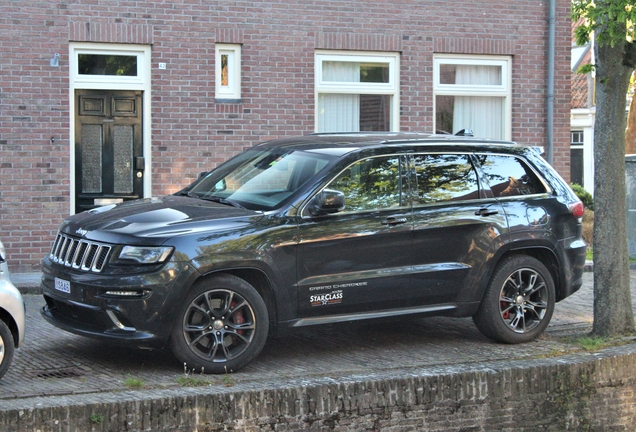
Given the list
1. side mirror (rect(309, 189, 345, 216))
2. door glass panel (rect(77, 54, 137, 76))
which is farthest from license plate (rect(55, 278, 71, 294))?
door glass panel (rect(77, 54, 137, 76))

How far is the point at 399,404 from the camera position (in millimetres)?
6508

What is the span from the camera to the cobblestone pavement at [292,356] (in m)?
6.41

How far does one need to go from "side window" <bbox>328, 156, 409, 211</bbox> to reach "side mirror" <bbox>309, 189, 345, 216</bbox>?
0.76 ft

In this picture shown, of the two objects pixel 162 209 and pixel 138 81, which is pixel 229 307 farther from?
pixel 138 81

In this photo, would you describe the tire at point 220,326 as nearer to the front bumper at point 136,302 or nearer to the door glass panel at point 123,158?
the front bumper at point 136,302

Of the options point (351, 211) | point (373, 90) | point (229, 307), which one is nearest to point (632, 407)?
point (351, 211)

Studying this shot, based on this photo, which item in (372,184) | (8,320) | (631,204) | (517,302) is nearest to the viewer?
(8,320)

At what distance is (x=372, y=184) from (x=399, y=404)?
1.94 metres

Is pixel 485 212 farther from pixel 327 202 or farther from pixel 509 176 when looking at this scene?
pixel 327 202

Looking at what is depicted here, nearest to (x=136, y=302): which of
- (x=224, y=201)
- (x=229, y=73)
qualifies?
(x=224, y=201)

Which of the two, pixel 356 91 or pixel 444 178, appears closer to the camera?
pixel 444 178

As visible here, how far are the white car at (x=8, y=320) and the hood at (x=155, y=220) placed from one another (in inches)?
27.7

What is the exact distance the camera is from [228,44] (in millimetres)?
13414

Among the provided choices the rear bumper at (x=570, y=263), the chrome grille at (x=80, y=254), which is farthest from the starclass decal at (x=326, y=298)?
the rear bumper at (x=570, y=263)
